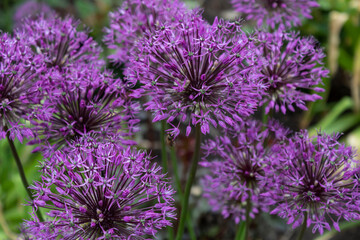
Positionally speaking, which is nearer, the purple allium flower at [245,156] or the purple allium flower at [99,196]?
the purple allium flower at [99,196]

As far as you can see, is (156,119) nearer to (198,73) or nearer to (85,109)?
(198,73)

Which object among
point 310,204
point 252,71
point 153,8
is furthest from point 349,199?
point 153,8

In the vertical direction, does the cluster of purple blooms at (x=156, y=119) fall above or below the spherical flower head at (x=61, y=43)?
below

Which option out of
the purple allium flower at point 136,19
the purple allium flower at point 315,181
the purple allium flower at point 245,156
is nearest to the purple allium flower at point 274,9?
the purple allium flower at point 136,19

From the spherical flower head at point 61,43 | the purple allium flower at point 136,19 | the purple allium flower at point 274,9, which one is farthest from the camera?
the purple allium flower at point 274,9

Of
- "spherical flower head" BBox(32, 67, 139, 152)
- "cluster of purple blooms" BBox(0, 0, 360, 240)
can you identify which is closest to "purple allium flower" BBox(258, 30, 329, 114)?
"cluster of purple blooms" BBox(0, 0, 360, 240)

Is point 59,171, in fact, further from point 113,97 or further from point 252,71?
point 252,71

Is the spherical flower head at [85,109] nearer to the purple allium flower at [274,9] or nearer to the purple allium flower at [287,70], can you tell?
the purple allium flower at [287,70]
